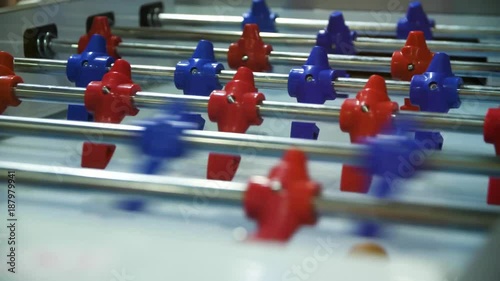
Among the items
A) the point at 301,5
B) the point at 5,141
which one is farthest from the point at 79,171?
the point at 301,5

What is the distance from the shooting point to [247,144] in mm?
940

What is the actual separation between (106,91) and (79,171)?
0.38 meters

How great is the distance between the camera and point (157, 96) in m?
1.18

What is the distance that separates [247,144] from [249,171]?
0.39 meters

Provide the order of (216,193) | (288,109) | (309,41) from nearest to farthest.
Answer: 1. (216,193)
2. (288,109)
3. (309,41)

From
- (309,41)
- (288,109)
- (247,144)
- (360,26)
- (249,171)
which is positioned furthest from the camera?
(360,26)

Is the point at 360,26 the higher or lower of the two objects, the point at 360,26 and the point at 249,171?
the higher

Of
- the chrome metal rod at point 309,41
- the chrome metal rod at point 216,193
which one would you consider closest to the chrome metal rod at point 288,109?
the chrome metal rod at point 216,193

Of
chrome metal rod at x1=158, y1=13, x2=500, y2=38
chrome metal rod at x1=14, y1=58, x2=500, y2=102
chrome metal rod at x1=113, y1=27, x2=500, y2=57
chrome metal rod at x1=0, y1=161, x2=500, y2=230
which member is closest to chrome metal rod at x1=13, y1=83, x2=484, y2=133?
chrome metal rod at x1=14, y1=58, x2=500, y2=102

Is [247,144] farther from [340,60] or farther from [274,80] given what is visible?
[340,60]

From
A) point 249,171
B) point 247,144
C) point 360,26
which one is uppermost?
point 360,26

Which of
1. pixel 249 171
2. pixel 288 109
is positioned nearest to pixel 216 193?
pixel 288 109

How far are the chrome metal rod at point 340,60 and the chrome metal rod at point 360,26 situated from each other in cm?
28

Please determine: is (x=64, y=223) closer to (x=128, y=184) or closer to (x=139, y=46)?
(x=128, y=184)
